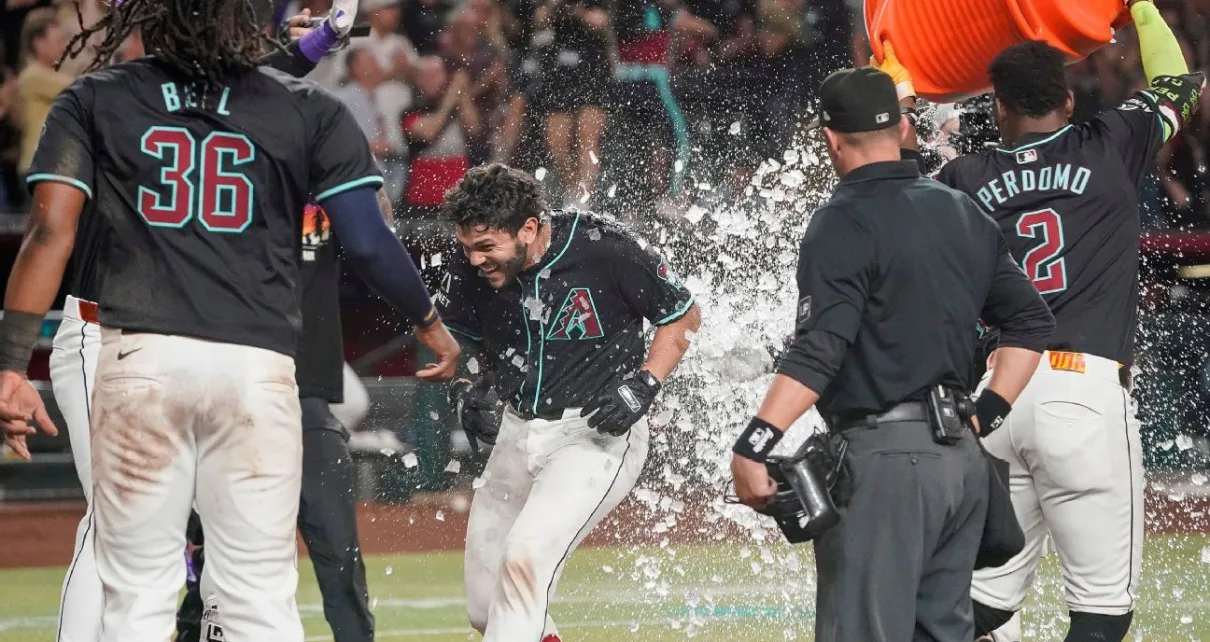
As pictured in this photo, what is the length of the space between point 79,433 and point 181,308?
4.16 feet

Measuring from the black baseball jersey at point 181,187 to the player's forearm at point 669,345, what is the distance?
181cm

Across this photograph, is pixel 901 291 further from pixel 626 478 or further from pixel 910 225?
pixel 626 478

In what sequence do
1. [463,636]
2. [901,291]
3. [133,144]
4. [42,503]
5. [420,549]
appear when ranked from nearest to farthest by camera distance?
[133,144] < [901,291] < [463,636] < [420,549] < [42,503]

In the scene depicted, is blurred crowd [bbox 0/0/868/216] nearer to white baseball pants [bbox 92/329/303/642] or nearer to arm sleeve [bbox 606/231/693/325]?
arm sleeve [bbox 606/231/693/325]

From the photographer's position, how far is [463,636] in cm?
688

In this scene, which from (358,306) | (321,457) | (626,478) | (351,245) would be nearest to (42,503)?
(358,306)

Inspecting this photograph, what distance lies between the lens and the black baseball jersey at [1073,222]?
5.23 metres

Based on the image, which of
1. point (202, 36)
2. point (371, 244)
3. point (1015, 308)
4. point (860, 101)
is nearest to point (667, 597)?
point (1015, 308)

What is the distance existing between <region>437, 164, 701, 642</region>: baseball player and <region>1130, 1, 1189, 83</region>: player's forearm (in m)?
2.01

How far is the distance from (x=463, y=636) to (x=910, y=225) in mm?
3555

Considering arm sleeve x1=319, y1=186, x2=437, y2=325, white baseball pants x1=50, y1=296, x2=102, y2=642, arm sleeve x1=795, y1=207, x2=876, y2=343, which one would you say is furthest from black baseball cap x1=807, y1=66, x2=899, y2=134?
white baseball pants x1=50, y1=296, x2=102, y2=642

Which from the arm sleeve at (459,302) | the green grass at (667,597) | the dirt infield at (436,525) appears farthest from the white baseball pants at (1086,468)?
the dirt infield at (436,525)

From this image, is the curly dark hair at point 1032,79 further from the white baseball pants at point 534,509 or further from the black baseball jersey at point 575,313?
the white baseball pants at point 534,509

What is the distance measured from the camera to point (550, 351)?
17.5 feet
